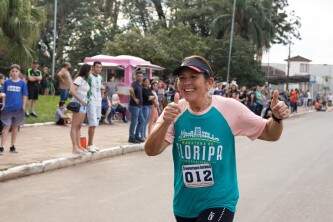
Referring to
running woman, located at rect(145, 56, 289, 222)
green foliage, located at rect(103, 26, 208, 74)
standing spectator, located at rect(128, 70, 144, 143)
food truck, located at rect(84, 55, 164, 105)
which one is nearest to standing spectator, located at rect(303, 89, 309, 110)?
green foliage, located at rect(103, 26, 208, 74)

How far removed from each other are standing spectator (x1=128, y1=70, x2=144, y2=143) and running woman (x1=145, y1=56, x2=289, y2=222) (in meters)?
10.6

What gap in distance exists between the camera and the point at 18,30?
21328 millimetres

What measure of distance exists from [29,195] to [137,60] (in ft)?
54.8

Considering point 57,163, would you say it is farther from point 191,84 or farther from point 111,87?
point 111,87

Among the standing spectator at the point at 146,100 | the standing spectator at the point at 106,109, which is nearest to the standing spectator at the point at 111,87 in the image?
the standing spectator at the point at 106,109

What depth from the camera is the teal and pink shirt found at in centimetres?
383

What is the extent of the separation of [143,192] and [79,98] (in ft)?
11.1

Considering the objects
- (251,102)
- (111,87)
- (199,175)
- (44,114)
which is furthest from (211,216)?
(251,102)

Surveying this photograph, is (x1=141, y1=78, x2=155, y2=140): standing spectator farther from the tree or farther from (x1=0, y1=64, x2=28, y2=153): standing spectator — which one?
the tree

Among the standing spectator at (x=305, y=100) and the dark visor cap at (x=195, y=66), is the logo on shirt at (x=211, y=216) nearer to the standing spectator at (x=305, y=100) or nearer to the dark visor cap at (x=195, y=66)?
the dark visor cap at (x=195, y=66)

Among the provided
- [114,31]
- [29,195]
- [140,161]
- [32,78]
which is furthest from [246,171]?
[114,31]

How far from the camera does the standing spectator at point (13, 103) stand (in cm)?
1103

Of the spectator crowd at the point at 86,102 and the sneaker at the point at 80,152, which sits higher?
the spectator crowd at the point at 86,102

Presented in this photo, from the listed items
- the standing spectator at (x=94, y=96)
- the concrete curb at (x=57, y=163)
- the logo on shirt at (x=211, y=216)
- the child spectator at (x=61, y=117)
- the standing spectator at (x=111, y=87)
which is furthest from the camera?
the standing spectator at (x=111, y=87)
